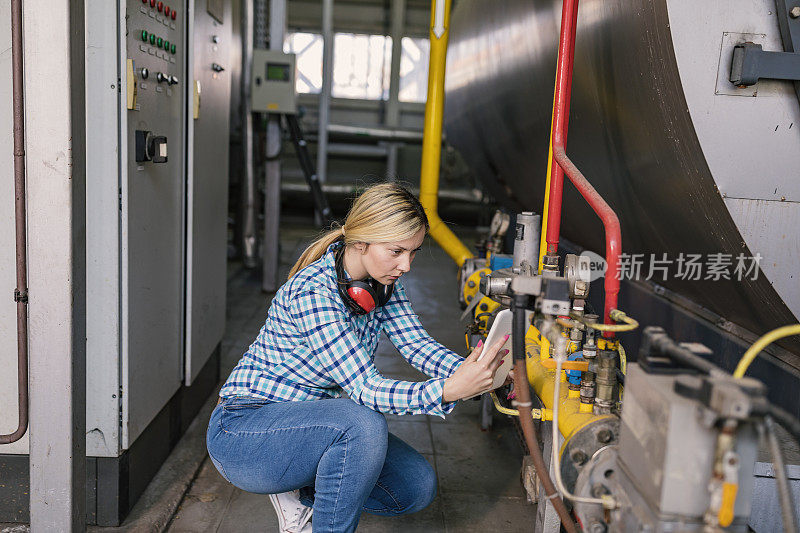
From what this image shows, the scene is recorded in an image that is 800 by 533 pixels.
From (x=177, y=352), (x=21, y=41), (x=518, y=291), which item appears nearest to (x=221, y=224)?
(x=177, y=352)

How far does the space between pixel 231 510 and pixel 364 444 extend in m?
0.76

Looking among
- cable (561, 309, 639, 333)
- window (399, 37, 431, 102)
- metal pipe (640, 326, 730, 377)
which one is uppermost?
window (399, 37, 431, 102)

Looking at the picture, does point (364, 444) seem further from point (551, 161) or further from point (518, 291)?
point (551, 161)

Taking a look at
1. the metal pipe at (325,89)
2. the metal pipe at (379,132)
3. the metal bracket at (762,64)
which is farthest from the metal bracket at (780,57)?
the metal pipe at (325,89)

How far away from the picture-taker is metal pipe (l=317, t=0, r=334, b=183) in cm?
807

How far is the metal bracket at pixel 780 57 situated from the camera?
125 cm

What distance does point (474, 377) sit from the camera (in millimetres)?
1326

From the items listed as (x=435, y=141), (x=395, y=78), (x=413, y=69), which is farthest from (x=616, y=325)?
(x=413, y=69)

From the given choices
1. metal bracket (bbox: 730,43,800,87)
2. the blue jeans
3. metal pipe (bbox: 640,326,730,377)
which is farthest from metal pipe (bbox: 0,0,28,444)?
metal bracket (bbox: 730,43,800,87)

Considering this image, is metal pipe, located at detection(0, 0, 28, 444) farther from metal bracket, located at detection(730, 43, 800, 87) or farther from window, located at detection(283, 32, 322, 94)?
window, located at detection(283, 32, 322, 94)

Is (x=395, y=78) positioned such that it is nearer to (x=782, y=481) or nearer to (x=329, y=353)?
(x=329, y=353)

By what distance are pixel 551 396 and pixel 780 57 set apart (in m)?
0.71

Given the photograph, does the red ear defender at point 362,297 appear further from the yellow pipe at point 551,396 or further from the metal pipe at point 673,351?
the metal pipe at point 673,351

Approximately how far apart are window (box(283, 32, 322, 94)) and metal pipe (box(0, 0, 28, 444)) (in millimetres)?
7604
